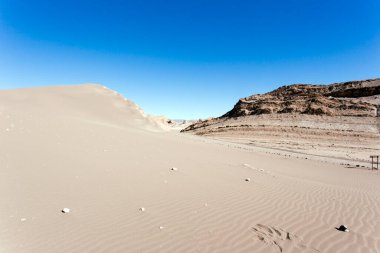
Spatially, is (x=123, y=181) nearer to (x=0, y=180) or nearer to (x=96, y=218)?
(x=96, y=218)

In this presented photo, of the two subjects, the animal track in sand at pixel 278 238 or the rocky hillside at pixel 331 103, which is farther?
the rocky hillside at pixel 331 103

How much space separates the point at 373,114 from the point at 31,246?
199 feet

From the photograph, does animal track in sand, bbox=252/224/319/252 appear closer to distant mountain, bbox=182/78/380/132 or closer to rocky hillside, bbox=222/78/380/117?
distant mountain, bbox=182/78/380/132

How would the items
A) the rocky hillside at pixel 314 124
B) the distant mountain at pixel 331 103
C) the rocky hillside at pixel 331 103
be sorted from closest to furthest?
the rocky hillside at pixel 314 124, the distant mountain at pixel 331 103, the rocky hillside at pixel 331 103

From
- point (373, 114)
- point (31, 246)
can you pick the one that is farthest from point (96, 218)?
point (373, 114)

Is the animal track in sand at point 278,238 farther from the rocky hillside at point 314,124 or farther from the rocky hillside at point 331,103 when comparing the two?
the rocky hillside at point 331,103

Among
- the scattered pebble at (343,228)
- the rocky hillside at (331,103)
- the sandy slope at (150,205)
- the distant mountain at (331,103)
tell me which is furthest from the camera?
the rocky hillside at (331,103)

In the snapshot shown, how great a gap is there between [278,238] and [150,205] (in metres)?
3.04

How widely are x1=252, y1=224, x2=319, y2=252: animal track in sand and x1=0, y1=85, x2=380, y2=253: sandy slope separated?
0.8 inches

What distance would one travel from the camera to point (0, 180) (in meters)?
7.43

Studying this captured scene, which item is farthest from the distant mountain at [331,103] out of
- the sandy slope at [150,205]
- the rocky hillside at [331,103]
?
the sandy slope at [150,205]

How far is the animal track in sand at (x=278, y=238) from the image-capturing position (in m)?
5.13

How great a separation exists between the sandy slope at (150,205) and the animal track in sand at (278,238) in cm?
2

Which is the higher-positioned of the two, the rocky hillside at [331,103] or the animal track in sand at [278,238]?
the rocky hillside at [331,103]
